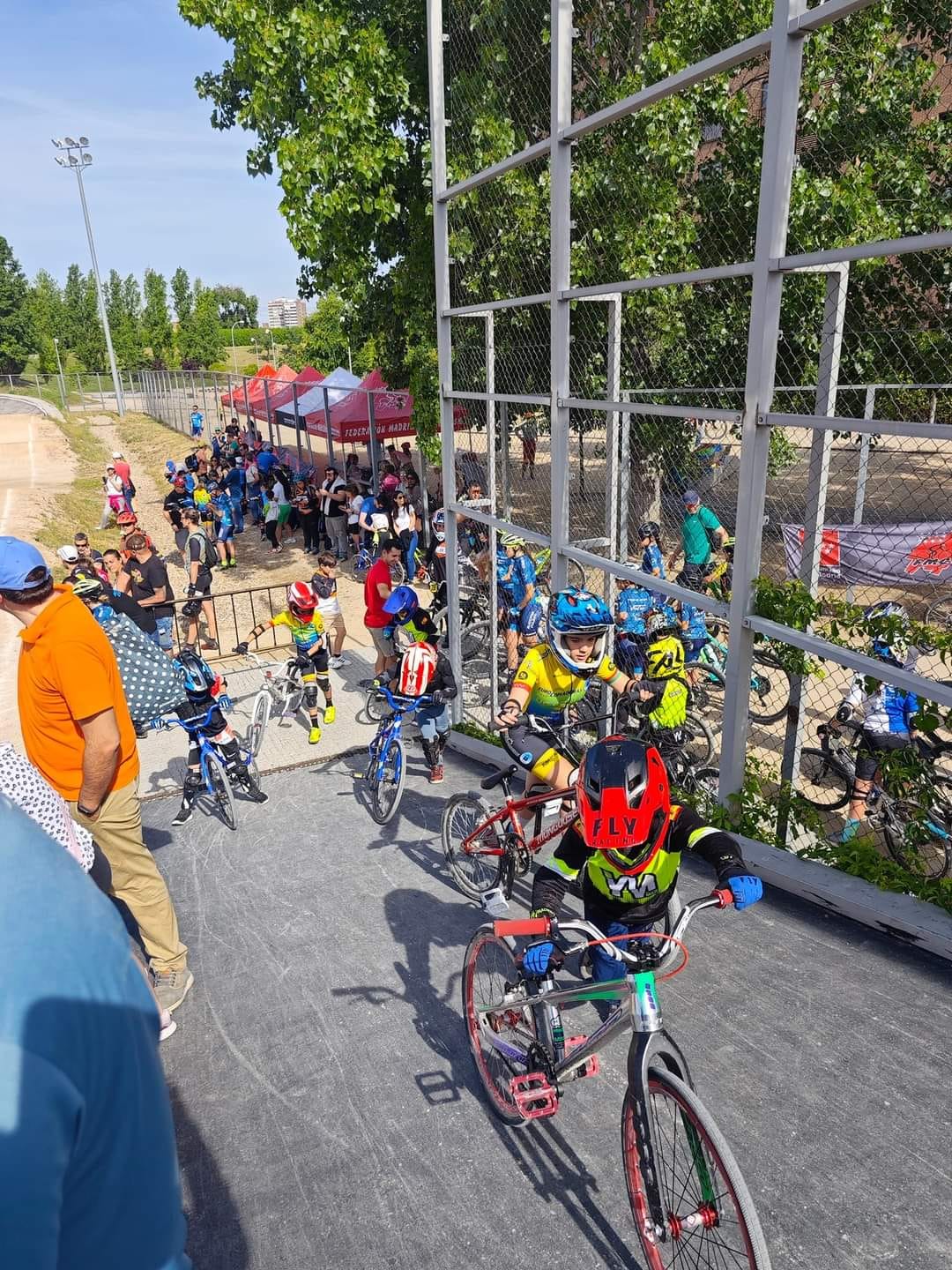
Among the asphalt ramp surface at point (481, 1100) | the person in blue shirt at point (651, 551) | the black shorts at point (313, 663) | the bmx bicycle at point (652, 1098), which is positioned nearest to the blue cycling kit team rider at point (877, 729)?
the asphalt ramp surface at point (481, 1100)

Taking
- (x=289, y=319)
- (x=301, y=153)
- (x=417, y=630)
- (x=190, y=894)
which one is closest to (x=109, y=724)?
(x=190, y=894)

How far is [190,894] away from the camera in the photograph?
583 cm

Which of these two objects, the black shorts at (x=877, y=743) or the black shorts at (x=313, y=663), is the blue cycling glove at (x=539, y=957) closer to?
the black shorts at (x=877, y=743)

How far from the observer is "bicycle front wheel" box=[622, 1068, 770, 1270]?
242cm

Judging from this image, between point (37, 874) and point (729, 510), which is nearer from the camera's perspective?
point (37, 874)

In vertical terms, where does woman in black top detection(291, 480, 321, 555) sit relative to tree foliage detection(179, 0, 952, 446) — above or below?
below

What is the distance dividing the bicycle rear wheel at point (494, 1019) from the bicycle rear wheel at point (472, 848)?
1.29 metres

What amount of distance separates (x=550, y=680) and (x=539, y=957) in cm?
217

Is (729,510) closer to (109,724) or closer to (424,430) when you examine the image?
(424,430)

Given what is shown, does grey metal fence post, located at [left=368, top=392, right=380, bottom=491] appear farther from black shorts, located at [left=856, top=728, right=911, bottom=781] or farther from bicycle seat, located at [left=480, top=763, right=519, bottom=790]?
black shorts, located at [left=856, top=728, right=911, bottom=781]

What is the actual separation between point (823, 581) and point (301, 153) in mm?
8107

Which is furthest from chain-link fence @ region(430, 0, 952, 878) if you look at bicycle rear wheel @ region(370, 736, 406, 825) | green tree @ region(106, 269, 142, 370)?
green tree @ region(106, 269, 142, 370)

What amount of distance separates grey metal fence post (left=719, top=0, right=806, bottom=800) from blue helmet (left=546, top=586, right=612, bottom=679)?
3.18ft

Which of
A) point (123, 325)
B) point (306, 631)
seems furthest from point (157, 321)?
point (306, 631)
